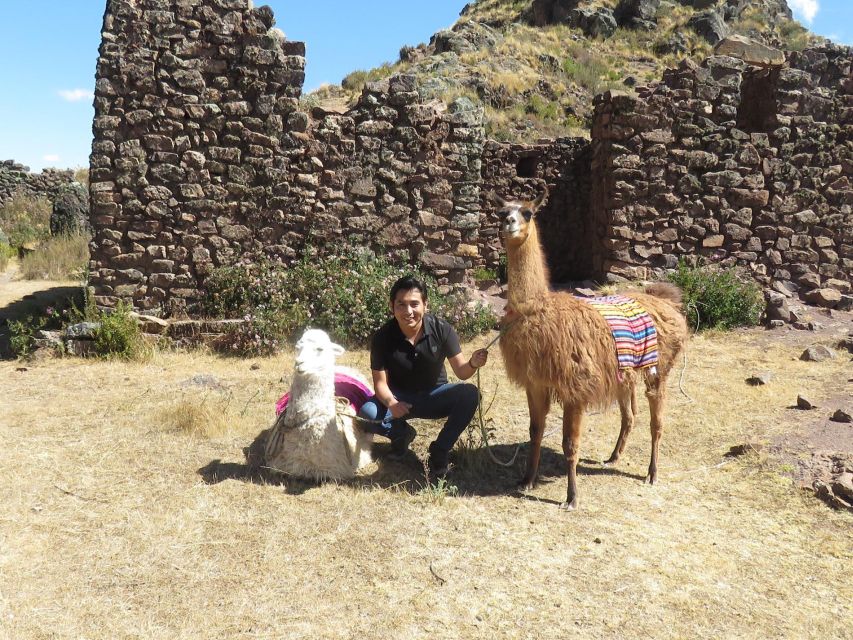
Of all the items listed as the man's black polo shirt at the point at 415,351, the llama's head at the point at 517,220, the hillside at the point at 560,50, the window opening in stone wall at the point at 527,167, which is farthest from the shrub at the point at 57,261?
the llama's head at the point at 517,220

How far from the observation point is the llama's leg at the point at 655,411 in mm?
4758

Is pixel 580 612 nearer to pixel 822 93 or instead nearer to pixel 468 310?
pixel 468 310

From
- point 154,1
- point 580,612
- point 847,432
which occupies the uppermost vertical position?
point 154,1

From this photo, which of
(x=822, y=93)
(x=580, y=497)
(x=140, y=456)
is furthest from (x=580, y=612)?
(x=822, y=93)

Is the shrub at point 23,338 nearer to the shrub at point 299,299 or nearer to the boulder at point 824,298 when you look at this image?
the shrub at point 299,299

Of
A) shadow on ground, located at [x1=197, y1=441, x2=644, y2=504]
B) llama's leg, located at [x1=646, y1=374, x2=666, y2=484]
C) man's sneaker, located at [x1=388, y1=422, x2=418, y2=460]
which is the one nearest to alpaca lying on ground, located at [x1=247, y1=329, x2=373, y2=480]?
shadow on ground, located at [x1=197, y1=441, x2=644, y2=504]

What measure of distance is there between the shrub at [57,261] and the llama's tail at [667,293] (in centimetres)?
1183

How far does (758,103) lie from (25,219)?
21262 mm

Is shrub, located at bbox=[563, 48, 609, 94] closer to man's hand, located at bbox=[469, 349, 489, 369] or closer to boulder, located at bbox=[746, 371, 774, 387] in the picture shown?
boulder, located at bbox=[746, 371, 774, 387]

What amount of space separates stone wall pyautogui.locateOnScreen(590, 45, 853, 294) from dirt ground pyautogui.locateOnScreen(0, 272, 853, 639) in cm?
472

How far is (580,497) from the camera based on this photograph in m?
4.47

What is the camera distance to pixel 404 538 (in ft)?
12.4

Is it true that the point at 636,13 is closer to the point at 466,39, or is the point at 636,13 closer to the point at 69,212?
the point at 466,39

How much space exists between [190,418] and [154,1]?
5565 mm
